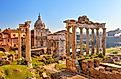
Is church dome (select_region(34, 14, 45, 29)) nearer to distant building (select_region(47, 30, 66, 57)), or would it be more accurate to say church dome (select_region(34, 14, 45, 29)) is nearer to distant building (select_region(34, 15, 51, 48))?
distant building (select_region(34, 15, 51, 48))

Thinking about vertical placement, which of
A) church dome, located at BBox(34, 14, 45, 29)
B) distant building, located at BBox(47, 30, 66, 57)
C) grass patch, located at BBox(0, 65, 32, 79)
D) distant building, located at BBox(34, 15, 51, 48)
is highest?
church dome, located at BBox(34, 14, 45, 29)

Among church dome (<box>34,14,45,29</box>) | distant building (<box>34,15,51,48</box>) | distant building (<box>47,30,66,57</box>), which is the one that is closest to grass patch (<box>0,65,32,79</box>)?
distant building (<box>47,30,66,57</box>)

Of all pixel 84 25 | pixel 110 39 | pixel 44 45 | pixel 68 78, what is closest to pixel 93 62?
pixel 68 78

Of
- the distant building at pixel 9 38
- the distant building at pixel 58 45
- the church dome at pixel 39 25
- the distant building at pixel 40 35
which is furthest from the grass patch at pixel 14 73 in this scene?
the church dome at pixel 39 25

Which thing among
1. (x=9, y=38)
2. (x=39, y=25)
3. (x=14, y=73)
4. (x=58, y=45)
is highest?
(x=39, y=25)

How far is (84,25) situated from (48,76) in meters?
12.5

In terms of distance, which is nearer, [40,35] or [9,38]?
[9,38]

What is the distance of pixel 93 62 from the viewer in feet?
96.3

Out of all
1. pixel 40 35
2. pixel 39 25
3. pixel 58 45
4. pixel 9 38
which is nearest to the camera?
pixel 58 45

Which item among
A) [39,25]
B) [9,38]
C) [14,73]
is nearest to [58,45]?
[9,38]

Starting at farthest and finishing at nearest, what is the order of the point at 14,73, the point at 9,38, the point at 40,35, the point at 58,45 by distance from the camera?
the point at 40,35, the point at 9,38, the point at 58,45, the point at 14,73

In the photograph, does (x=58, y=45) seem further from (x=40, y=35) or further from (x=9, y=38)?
(x=9, y=38)

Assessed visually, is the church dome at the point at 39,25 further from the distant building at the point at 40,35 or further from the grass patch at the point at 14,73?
the grass patch at the point at 14,73

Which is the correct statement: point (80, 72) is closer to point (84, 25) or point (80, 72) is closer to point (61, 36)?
point (84, 25)
